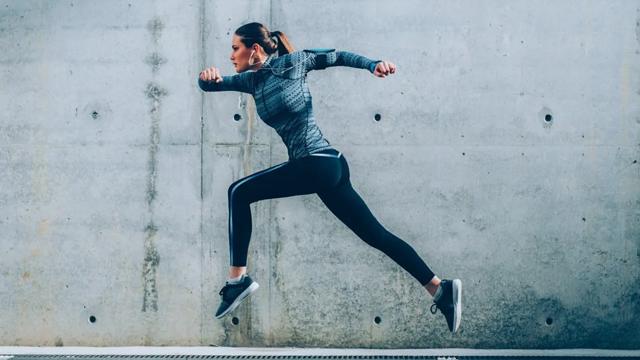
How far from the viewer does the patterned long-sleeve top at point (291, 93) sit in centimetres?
497

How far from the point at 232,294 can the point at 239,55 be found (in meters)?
1.78

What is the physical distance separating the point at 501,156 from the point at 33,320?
149 inches

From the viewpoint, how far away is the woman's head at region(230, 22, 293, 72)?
5047 millimetres

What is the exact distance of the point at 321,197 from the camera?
5.04m

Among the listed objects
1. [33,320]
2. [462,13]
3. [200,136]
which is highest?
[462,13]

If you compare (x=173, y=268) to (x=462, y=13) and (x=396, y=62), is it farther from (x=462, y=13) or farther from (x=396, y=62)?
(x=462, y=13)

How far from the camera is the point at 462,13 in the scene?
16.6 feet

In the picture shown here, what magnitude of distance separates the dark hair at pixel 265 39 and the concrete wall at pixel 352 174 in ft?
0.29

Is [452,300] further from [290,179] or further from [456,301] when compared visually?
[290,179]

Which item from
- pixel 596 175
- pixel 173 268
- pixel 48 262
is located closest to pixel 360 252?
pixel 173 268

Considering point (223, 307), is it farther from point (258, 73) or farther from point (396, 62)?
point (396, 62)

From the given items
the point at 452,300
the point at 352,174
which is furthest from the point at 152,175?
the point at 452,300

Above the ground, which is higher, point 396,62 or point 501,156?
point 396,62

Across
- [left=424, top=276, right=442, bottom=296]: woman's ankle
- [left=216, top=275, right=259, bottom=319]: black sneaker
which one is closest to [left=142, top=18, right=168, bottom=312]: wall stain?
[left=216, top=275, right=259, bottom=319]: black sneaker
